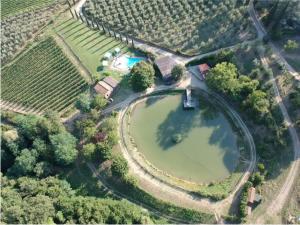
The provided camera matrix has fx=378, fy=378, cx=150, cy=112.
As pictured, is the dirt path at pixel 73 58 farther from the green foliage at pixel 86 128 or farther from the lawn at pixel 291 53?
the lawn at pixel 291 53

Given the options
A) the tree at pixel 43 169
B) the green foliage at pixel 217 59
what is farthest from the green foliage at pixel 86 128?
the green foliage at pixel 217 59

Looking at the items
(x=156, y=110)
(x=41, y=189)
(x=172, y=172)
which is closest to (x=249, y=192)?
(x=172, y=172)

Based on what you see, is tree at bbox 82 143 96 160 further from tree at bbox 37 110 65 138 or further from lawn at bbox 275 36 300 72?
lawn at bbox 275 36 300 72

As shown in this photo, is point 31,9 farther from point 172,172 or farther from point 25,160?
point 172,172

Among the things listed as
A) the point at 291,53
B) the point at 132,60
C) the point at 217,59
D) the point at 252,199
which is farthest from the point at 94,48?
the point at 252,199

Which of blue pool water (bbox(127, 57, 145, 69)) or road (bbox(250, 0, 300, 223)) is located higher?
blue pool water (bbox(127, 57, 145, 69))

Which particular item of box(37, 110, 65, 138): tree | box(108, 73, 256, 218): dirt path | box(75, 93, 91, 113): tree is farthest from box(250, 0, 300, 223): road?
box(37, 110, 65, 138): tree

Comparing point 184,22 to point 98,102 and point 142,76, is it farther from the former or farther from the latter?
point 98,102
